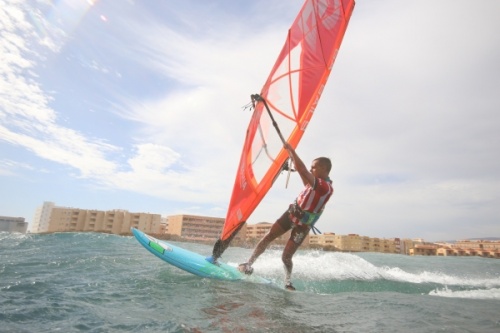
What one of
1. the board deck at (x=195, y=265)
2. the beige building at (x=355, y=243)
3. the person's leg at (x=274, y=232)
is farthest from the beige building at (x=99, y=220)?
the person's leg at (x=274, y=232)

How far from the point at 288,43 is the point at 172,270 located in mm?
5347

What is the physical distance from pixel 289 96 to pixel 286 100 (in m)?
0.11

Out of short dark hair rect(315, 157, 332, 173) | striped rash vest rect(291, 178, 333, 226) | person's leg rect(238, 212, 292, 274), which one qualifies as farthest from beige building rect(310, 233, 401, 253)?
short dark hair rect(315, 157, 332, 173)

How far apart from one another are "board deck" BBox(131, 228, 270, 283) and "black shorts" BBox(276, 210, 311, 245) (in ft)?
3.23

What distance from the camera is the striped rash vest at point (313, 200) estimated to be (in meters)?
4.51

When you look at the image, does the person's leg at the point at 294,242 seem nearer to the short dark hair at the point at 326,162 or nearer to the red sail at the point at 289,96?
the red sail at the point at 289,96

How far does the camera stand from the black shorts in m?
4.96

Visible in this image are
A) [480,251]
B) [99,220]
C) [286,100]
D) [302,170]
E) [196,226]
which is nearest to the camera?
[302,170]

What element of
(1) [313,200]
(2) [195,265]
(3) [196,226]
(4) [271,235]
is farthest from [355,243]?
(1) [313,200]

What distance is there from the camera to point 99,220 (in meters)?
82.8

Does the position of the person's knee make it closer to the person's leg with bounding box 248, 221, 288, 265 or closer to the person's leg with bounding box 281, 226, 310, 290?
the person's leg with bounding box 281, 226, 310, 290

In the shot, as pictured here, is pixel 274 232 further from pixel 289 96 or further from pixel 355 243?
pixel 355 243

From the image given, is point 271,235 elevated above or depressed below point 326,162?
below

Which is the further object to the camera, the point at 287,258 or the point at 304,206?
the point at 287,258
